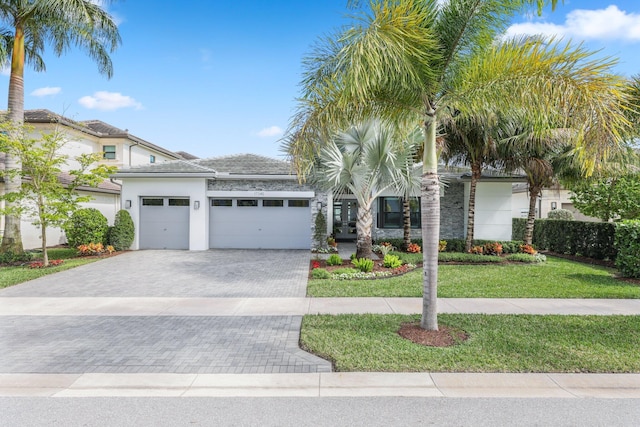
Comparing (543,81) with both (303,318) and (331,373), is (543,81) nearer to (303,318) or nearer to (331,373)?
(331,373)

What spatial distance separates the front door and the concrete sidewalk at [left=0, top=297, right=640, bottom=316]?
1129 centimetres

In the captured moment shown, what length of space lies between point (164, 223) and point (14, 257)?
17.8ft

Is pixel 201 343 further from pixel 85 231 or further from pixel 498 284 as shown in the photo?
pixel 85 231

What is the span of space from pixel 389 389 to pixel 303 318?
108 inches

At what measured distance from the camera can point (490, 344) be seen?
516cm

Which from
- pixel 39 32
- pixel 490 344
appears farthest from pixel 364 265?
pixel 39 32

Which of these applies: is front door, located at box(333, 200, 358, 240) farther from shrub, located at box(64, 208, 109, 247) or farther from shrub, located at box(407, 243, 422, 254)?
shrub, located at box(64, 208, 109, 247)

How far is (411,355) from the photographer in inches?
187

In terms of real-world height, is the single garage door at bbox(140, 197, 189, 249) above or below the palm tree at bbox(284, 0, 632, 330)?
below

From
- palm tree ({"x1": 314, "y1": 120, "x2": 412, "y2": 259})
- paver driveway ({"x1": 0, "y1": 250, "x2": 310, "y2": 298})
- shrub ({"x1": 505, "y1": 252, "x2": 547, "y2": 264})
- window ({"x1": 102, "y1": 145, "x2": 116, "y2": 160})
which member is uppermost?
window ({"x1": 102, "y1": 145, "x2": 116, "y2": 160})

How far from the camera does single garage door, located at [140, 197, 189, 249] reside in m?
16.2

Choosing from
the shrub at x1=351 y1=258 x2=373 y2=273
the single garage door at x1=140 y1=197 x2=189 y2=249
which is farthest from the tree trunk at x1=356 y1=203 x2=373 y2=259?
the single garage door at x1=140 y1=197 x2=189 y2=249

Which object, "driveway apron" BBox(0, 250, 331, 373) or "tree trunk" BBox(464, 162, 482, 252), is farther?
"tree trunk" BBox(464, 162, 482, 252)

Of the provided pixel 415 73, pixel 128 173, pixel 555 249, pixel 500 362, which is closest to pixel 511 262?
pixel 555 249
